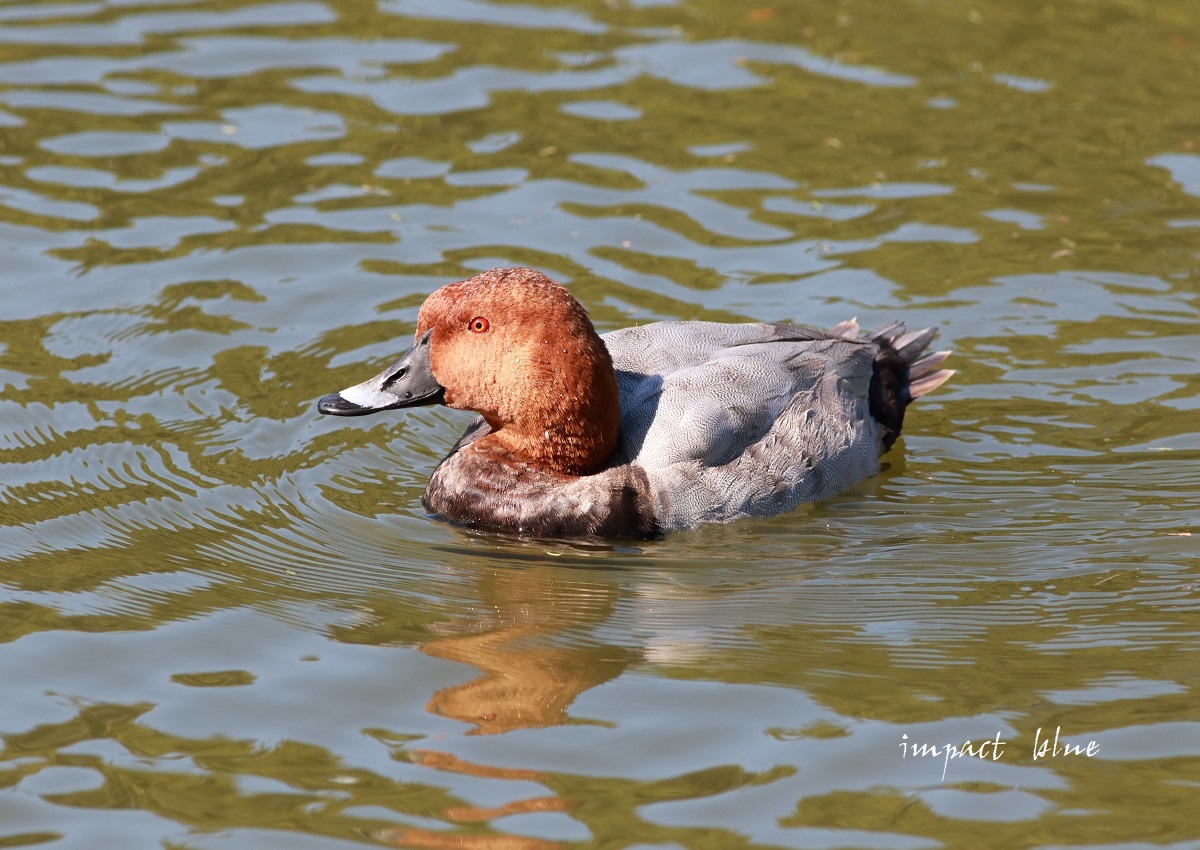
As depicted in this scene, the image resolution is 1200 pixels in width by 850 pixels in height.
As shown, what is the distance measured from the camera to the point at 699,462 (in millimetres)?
6691

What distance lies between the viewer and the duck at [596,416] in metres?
6.54

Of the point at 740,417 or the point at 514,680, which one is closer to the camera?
the point at 514,680

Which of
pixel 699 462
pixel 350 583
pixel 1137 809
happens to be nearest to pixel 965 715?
pixel 1137 809

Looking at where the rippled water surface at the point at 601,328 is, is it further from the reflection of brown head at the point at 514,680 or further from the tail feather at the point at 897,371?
the tail feather at the point at 897,371

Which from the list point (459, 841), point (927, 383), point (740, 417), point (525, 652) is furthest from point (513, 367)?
point (459, 841)

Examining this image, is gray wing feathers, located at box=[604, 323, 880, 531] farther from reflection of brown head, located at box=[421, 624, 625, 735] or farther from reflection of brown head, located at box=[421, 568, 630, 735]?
reflection of brown head, located at box=[421, 624, 625, 735]

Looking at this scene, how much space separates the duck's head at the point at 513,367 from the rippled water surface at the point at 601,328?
0.50m

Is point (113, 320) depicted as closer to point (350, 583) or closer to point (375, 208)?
point (375, 208)

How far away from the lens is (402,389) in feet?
21.7

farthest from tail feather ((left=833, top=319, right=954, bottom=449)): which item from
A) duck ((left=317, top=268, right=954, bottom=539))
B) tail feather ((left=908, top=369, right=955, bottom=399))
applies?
duck ((left=317, top=268, right=954, bottom=539))

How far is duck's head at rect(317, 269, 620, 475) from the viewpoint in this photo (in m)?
6.52

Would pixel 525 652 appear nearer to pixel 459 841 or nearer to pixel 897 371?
pixel 459 841

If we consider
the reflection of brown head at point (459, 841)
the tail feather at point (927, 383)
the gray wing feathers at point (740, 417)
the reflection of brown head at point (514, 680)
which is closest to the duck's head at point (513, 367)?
the gray wing feathers at point (740, 417)

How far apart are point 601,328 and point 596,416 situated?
186 centimetres
